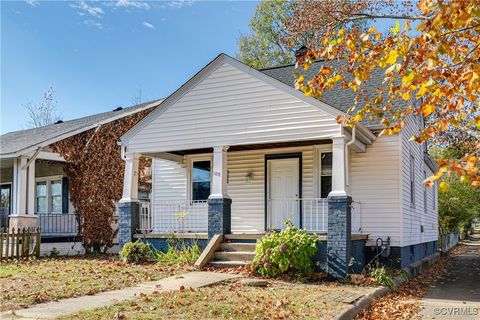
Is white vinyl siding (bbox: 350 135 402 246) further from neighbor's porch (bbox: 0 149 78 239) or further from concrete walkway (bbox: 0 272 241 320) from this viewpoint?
neighbor's porch (bbox: 0 149 78 239)

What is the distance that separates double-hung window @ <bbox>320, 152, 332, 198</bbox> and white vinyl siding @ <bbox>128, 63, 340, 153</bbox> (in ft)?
7.88

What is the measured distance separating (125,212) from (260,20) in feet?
78.3

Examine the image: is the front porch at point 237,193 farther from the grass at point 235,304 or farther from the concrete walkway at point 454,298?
the grass at point 235,304

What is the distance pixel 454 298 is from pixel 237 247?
16.2 ft

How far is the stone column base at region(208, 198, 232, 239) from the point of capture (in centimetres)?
1227

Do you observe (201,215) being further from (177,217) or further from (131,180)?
(131,180)

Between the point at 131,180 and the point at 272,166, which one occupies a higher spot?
the point at 272,166

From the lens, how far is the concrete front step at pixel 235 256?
37.7ft

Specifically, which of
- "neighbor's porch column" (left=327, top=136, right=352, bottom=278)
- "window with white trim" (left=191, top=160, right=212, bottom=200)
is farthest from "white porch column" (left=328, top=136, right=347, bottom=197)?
"window with white trim" (left=191, top=160, right=212, bottom=200)

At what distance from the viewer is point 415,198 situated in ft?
50.6

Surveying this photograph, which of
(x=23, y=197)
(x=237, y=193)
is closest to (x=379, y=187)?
(x=237, y=193)

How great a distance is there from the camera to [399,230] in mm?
12500

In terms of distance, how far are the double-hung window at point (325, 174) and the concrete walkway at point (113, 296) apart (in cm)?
438

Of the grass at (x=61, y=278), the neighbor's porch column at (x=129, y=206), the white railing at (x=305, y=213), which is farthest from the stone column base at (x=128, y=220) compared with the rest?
A: the white railing at (x=305, y=213)
